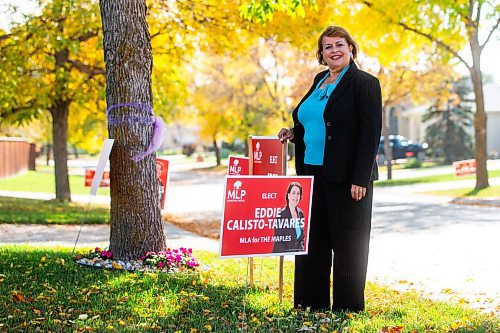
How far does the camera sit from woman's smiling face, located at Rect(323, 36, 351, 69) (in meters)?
5.95

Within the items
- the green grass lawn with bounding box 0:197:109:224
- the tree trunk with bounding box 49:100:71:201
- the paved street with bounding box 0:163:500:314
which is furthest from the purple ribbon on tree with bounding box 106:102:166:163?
the tree trunk with bounding box 49:100:71:201

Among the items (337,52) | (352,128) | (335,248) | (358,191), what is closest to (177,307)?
(335,248)

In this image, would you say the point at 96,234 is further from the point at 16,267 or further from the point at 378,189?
the point at 378,189

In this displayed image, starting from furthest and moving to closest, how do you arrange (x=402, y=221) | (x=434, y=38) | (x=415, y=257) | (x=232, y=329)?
(x=434, y=38), (x=402, y=221), (x=415, y=257), (x=232, y=329)

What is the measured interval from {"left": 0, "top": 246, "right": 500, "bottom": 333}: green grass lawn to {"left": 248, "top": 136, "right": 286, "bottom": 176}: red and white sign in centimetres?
113

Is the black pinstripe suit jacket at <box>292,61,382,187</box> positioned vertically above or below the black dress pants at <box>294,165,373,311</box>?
above

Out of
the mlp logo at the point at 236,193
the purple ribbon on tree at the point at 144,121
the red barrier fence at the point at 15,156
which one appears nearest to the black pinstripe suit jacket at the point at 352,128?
the mlp logo at the point at 236,193

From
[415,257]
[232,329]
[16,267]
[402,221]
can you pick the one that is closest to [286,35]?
[402,221]

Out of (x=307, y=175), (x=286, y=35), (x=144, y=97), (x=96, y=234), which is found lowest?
(x=96, y=234)

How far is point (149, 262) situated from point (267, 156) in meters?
1.67

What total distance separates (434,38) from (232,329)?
19.2 meters

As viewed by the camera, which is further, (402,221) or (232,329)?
(402,221)

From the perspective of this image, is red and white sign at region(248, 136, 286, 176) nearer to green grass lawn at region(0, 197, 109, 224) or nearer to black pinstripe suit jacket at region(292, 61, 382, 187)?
black pinstripe suit jacket at region(292, 61, 382, 187)

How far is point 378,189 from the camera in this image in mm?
28703
